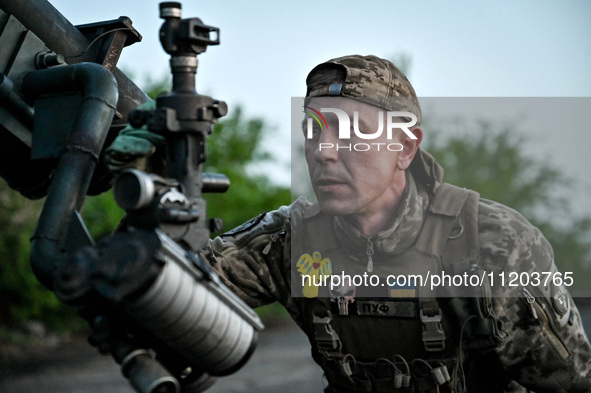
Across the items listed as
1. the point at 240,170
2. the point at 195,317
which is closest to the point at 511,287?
the point at 195,317

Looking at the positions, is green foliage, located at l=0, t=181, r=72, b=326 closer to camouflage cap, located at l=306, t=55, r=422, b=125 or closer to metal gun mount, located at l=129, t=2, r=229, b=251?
camouflage cap, located at l=306, t=55, r=422, b=125

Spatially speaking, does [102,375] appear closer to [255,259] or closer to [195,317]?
[255,259]

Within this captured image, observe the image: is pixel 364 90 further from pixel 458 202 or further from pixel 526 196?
pixel 526 196

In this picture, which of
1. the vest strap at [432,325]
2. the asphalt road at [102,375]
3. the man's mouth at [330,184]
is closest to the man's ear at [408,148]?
the man's mouth at [330,184]

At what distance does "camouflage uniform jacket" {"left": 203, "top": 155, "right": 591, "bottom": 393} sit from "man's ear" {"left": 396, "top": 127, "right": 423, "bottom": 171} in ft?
0.32

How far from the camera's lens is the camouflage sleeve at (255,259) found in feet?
14.3

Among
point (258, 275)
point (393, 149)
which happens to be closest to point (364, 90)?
point (393, 149)

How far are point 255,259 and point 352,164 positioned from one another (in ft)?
2.61

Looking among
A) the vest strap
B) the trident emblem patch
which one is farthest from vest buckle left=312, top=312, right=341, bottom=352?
the vest strap

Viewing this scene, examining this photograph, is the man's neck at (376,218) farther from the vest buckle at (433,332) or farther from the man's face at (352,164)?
the vest buckle at (433,332)

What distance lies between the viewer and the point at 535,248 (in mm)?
4129

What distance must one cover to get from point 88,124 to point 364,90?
4.96 ft

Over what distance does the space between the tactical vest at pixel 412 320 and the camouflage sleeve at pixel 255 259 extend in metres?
0.22

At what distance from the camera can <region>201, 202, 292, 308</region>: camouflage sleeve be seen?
14.3 feet
